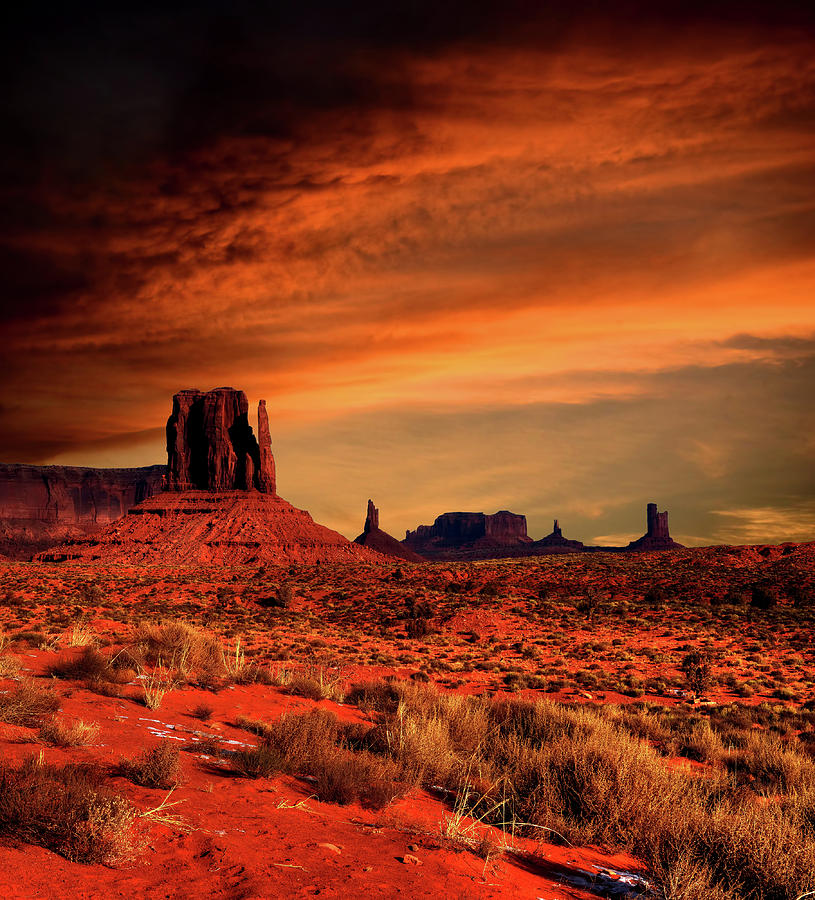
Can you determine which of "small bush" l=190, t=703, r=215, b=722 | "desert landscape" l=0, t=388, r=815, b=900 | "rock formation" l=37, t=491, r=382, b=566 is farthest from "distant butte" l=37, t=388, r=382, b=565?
"small bush" l=190, t=703, r=215, b=722

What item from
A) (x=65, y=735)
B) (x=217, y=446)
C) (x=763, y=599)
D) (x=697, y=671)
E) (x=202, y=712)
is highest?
(x=217, y=446)

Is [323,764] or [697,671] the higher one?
[323,764]

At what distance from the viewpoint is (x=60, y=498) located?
177 m

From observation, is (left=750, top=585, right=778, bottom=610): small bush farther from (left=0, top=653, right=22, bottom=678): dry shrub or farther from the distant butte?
the distant butte

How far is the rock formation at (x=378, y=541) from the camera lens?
143875 millimetres

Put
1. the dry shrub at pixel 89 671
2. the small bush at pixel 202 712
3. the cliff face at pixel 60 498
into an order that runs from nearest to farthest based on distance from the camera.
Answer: the small bush at pixel 202 712 → the dry shrub at pixel 89 671 → the cliff face at pixel 60 498

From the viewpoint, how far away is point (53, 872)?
452cm

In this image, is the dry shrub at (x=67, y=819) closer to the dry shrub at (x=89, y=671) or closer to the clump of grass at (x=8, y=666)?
the clump of grass at (x=8, y=666)

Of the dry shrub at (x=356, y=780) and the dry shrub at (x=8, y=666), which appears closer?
the dry shrub at (x=356, y=780)

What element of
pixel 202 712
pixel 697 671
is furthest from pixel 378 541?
pixel 202 712

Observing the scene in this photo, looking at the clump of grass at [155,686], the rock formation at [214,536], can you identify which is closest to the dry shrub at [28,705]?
the clump of grass at [155,686]

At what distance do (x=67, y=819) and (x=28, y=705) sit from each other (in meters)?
3.90

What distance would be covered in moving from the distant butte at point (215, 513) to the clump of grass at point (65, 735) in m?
78.8

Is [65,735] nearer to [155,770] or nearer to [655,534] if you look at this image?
[155,770]
